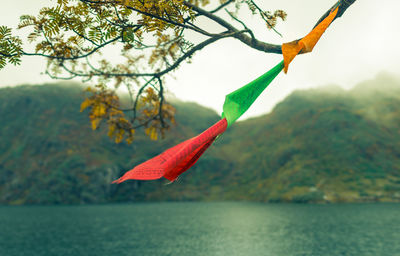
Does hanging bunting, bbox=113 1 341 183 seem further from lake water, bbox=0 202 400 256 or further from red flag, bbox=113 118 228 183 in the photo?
lake water, bbox=0 202 400 256

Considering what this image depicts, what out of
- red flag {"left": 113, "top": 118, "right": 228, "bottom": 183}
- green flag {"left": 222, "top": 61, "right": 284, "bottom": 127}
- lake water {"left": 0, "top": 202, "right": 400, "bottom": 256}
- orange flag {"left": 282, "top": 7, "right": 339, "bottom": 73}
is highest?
orange flag {"left": 282, "top": 7, "right": 339, "bottom": 73}

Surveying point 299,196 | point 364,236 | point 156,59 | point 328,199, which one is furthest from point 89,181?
point 156,59

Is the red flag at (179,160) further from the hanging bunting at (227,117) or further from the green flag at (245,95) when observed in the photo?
the green flag at (245,95)

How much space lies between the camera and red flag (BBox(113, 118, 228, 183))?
126 inches

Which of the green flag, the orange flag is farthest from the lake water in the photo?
the orange flag

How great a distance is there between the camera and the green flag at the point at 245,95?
12.0 ft

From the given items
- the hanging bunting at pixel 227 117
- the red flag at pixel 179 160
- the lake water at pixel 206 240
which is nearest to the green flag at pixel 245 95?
the hanging bunting at pixel 227 117

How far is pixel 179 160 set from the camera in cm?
318

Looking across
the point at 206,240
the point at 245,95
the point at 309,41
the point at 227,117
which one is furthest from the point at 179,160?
the point at 206,240

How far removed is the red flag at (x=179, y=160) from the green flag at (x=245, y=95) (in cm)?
18

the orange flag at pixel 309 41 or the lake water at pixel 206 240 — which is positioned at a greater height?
the orange flag at pixel 309 41

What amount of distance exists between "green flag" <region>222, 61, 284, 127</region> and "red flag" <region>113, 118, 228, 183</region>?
0.18 metres

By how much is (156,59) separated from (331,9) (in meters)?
3.56

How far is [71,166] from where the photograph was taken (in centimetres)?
19512
